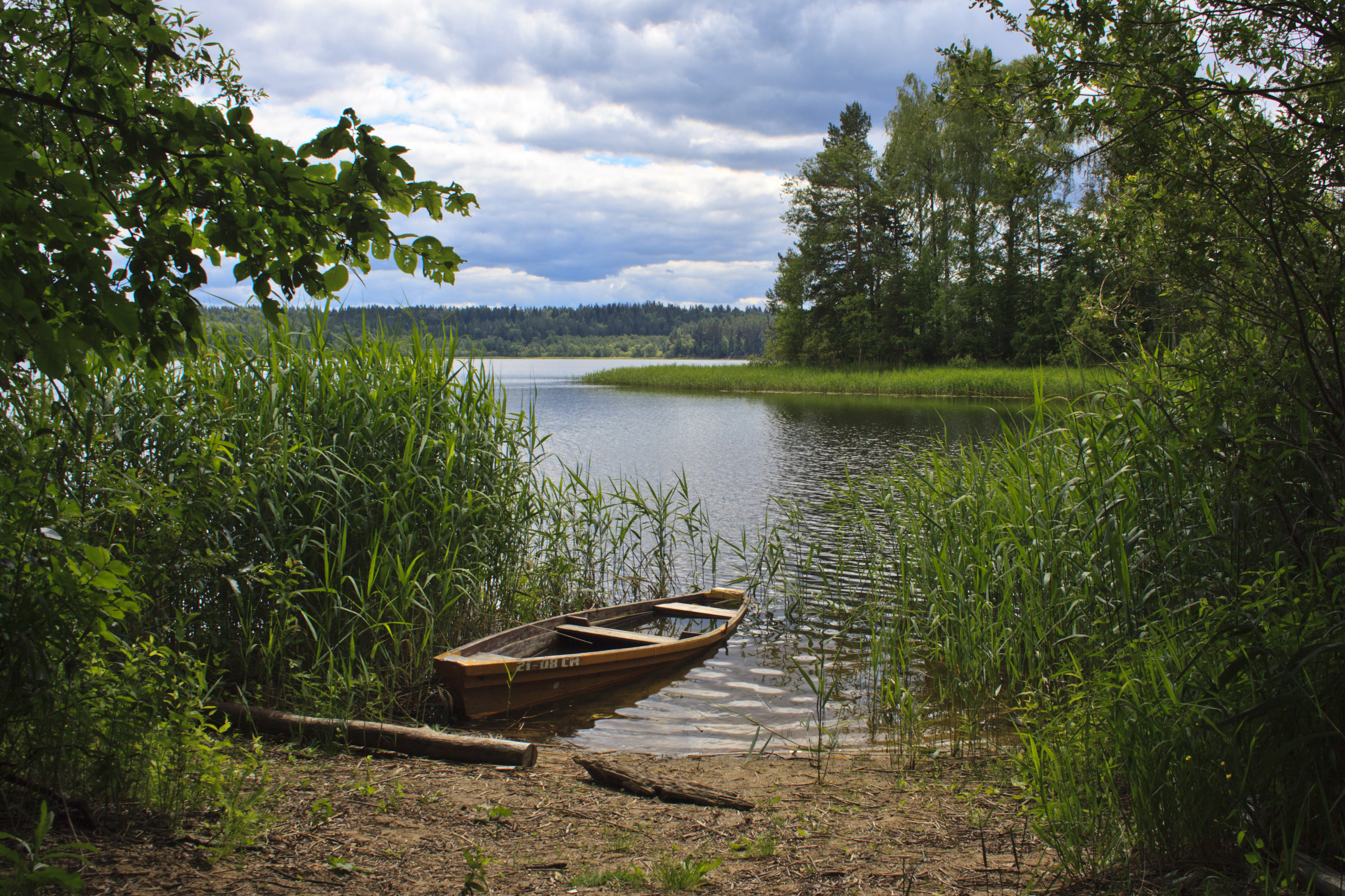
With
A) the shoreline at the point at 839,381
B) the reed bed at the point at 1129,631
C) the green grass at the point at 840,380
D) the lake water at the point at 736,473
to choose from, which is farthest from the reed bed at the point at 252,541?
the green grass at the point at 840,380

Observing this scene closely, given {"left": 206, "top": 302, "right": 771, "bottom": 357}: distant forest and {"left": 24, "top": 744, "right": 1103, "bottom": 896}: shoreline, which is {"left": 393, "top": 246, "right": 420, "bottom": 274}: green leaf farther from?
{"left": 206, "top": 302, "right": 771, "bottom": 357}: distant forest

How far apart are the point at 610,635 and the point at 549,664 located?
3.12 feet

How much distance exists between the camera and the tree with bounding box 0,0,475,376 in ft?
6.86

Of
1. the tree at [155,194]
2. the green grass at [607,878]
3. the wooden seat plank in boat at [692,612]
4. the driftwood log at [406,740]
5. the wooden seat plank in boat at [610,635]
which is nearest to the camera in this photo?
the tree at [155,194]

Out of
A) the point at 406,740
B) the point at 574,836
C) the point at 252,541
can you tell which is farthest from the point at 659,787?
the point at 252,541

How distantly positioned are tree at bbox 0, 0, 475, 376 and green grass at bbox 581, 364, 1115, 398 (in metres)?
26.5

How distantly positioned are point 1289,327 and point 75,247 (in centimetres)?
447

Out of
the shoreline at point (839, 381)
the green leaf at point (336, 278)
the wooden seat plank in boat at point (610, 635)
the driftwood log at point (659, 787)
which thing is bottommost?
the wooden seat plank in boat at point (610, 635)

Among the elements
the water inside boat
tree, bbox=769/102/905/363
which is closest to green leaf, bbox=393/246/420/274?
the water inside boat

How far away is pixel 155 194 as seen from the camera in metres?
2.45

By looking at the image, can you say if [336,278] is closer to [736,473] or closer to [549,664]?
[549,664]

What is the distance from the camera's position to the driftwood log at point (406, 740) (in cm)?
445

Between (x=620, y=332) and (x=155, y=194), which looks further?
(x=620, y=332)

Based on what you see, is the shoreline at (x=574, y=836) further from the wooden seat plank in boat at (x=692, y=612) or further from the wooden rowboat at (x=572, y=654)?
the wooden seat plank in boat at (x=692, y=612)
